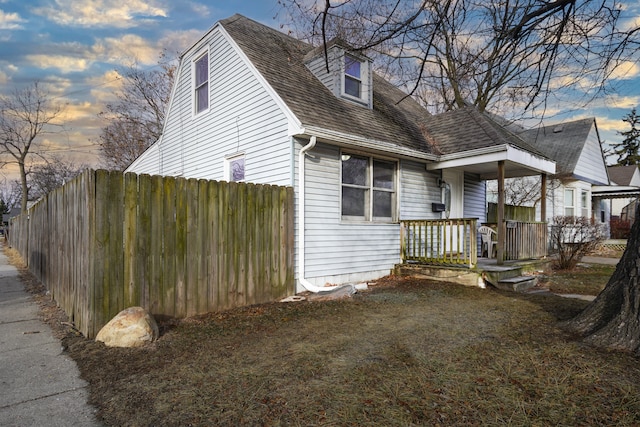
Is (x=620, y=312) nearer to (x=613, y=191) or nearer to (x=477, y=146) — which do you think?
(x=477, y=146)

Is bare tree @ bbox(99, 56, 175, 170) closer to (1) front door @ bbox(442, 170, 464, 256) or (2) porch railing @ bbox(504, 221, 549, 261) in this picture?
(1) front door @ bbox(442, 170, 464, 256)

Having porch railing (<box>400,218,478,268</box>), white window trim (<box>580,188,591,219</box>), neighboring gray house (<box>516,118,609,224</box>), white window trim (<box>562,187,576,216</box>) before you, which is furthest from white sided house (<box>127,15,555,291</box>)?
white window trim (<box>580,188,591,219</box>)

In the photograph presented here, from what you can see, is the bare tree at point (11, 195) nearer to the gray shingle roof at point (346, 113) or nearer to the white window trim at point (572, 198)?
the gray shingle roof at point (346, 113)

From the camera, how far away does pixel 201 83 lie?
9.80 meters

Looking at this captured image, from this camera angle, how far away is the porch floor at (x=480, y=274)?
24.1ft

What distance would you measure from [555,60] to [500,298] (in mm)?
3809

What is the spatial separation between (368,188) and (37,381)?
634cm

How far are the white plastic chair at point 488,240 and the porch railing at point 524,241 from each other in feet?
3.71

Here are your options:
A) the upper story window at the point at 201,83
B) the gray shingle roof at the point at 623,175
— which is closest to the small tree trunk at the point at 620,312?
the upper story window at the point at 201,83

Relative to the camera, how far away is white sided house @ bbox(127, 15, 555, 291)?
22.6 ft

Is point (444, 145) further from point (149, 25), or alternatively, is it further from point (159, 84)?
point (159, 84)

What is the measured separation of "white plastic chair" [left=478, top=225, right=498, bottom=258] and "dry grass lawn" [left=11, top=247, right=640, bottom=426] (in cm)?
587

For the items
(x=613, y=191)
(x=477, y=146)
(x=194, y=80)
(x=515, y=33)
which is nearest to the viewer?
(x=515, y=33)

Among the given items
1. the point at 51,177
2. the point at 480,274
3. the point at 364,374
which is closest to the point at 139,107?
the point at 480,274
